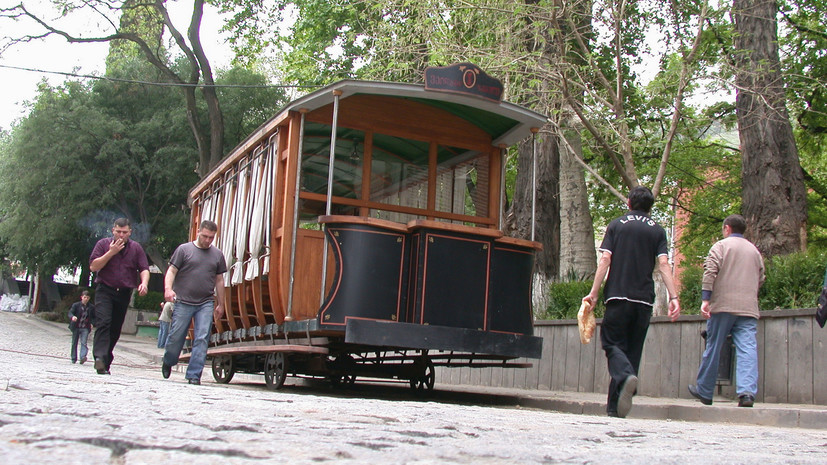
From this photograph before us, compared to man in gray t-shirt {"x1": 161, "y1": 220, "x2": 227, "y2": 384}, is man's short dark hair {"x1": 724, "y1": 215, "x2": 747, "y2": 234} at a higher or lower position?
higher

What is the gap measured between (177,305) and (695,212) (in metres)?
17.7

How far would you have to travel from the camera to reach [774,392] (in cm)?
880

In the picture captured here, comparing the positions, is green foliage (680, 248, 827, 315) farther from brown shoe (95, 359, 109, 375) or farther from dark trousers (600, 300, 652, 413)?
brown shoe (95, 359, 109, 375)

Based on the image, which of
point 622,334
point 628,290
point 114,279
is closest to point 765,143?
point 628,290

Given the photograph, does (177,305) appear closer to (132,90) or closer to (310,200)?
(310,200)

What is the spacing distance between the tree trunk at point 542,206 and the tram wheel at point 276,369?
5823mm

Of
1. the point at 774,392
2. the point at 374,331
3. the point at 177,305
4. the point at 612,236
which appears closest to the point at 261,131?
the point at 177,305

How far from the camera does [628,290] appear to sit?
7.38 m

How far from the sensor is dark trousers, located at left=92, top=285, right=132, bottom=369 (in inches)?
368

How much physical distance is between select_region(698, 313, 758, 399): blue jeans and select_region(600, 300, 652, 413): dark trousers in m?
1.02

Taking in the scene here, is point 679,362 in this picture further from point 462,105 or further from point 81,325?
point 81,325

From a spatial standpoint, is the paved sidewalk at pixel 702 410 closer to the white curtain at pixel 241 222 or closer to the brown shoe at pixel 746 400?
the brown shoe at pixel 746 400

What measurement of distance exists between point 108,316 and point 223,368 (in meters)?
3.37

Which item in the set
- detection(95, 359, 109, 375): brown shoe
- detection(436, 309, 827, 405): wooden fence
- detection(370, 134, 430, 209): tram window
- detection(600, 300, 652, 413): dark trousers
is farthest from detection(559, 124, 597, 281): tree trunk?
detection(95, 359, 109, 375): brown shoe
